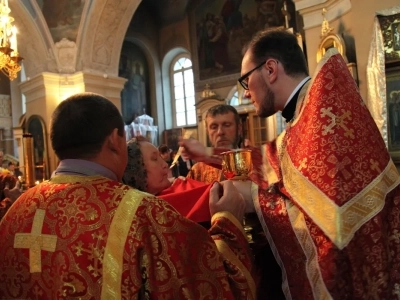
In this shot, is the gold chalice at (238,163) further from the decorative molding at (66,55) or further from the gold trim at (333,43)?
the decorative molding at (66,55)

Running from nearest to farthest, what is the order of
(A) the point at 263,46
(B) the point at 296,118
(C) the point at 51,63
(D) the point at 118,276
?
(D) the point at 118,276
(B) the point at 296,118
(A) the point at 263,46
(C) the point at 51,63

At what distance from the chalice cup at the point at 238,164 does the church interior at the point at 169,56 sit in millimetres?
4685

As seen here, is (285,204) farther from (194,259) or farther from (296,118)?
(194,259)

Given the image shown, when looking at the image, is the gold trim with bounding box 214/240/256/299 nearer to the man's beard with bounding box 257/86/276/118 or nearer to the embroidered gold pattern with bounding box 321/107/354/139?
the embroidered gold pattern with bounding box 321/107/354/139

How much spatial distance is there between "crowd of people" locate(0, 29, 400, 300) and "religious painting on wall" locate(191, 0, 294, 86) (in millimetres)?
14303

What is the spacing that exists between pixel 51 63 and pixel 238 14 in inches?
320

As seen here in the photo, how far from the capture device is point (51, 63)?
1091cm

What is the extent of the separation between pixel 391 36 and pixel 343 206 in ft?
17.1

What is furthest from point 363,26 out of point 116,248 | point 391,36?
point 116,248

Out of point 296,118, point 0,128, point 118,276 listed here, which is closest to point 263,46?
point 296,118

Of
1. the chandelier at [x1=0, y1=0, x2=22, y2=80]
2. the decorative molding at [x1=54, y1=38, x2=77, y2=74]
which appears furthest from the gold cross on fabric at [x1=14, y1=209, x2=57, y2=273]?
the decorative molding at [x1=54, y1=38, x2=77, y2=74]

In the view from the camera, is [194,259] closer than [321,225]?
Yes

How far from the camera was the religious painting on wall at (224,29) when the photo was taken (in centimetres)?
1549

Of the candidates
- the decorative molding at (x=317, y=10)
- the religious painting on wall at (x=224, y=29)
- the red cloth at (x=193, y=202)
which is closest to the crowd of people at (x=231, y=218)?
the red cloth at (x=193, y=202)
